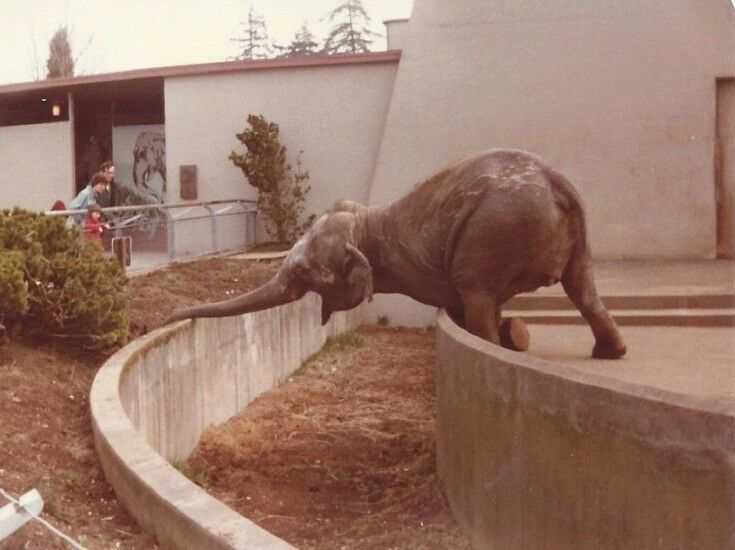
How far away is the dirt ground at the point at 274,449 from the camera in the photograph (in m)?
5.59

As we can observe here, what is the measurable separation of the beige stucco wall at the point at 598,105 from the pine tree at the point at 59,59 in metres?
7.74

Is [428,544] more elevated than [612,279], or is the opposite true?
[612,279]

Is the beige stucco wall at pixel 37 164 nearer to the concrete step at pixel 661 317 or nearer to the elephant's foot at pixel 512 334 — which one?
the concrete step at pixel 661 317

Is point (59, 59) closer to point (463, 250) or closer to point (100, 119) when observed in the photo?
point (100, 119)

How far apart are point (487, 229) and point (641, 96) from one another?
858 cm

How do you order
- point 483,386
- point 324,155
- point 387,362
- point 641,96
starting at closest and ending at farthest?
1. point 483,386
2. point 387,362
3. point 641,96
4. point 324,155

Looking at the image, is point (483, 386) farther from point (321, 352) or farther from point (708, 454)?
point (321, 352)

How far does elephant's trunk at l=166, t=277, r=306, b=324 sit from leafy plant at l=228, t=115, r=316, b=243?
9273 mm

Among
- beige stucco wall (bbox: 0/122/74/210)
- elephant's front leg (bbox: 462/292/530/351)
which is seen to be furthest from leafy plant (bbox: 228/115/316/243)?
elephant's front leg (bbox: 462/292/530/351)

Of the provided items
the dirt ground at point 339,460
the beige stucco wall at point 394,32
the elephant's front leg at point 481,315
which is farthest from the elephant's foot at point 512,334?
the beige stucco wall at point 394,32

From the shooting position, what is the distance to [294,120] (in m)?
19.1

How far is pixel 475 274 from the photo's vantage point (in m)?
8.66

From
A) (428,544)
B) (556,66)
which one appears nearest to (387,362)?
(556,66)

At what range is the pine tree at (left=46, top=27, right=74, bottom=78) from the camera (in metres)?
21.1
